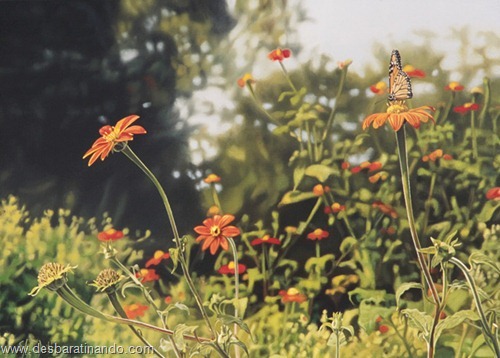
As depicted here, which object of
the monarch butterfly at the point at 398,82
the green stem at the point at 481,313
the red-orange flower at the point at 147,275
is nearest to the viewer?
the green stem at the point at 481,313

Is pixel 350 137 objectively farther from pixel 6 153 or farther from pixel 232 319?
pixel 6 153

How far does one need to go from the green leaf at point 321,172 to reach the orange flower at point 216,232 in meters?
0.23

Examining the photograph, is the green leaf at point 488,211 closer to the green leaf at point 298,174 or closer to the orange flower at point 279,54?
the green leaf at point 298,174

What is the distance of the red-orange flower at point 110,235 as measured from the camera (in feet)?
4.95

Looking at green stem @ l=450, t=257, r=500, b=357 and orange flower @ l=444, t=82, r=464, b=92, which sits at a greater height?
orange flower @ l=444, t=82, r=464, b=92

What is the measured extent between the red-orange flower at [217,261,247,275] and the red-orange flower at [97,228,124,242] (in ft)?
0.89

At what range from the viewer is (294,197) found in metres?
1.48

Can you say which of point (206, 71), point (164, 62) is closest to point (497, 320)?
point (206, 71)

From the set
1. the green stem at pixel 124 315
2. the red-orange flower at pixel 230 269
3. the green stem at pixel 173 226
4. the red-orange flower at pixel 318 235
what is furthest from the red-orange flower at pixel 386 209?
the green stem at pixel 124 315

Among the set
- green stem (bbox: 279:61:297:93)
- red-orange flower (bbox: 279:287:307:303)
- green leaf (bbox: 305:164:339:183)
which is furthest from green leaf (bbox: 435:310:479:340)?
green stem (bbox: 279:61:297:93)

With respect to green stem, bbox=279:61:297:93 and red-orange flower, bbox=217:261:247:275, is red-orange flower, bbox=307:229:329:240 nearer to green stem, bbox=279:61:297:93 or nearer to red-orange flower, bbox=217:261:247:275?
red-orange flower, bbox=217:261:247:275

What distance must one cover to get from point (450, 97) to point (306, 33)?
0.39m

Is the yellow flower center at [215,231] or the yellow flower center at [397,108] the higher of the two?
the yellow flower center at [397,108]

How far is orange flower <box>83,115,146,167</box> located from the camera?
1.50 m
